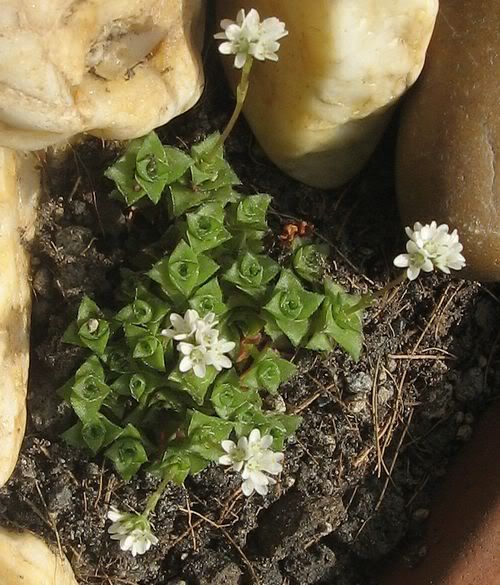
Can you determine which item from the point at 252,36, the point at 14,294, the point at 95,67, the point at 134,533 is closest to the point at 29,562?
the point at 134,533

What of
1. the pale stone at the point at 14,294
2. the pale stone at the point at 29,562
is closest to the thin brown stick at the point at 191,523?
the pale stone at the point at 29,562

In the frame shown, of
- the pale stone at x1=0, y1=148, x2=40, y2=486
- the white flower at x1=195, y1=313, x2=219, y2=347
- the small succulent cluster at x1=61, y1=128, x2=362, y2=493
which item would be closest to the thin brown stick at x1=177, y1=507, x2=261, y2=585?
the small succulent cluster at x1=61, y1=128, x2=362, y2=493

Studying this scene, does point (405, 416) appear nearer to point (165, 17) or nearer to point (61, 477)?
point (61, 477)

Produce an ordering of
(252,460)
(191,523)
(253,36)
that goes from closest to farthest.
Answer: (253,36), (252,460), (191,523)

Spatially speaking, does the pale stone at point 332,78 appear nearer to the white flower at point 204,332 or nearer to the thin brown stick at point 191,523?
the white flower at point 204,332

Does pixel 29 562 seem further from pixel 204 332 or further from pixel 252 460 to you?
pixel 204 332
